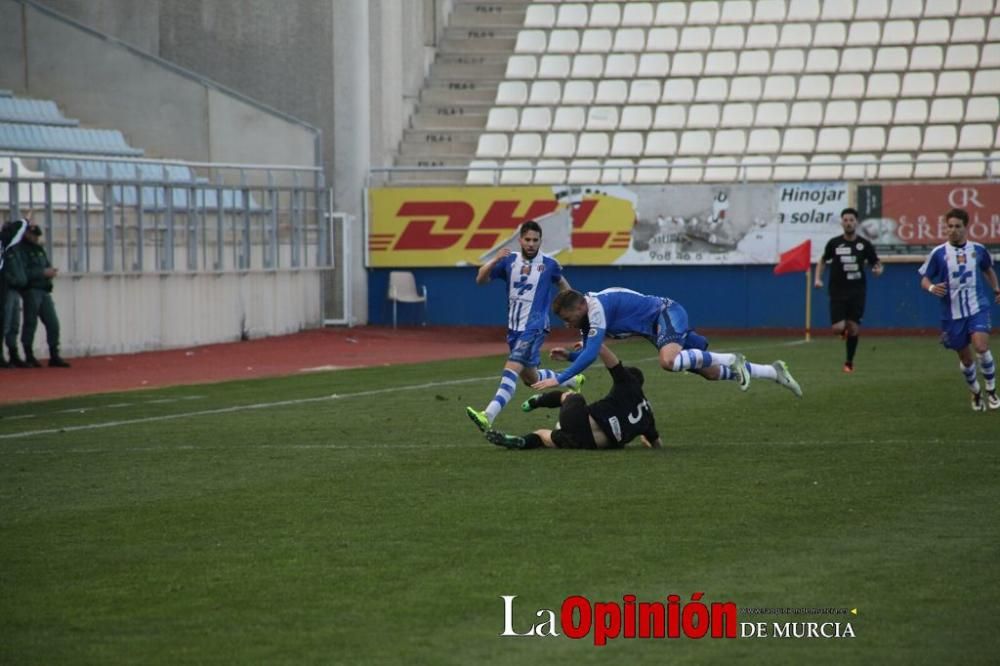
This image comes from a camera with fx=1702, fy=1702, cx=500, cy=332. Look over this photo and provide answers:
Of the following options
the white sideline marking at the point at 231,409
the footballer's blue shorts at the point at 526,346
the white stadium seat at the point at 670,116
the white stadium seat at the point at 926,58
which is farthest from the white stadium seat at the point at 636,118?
the footballer's blue shorts at the point at 526,346

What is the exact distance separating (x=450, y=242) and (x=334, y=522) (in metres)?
24.0

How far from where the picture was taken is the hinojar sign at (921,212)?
31.7 metres

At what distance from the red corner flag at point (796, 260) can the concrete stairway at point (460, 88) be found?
8513mm

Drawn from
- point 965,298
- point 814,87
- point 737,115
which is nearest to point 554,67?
point 737,115

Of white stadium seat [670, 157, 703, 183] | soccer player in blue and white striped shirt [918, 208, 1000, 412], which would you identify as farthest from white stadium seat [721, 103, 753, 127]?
soccer player in blue and white striped shirt [918, 208, 1000, 412]

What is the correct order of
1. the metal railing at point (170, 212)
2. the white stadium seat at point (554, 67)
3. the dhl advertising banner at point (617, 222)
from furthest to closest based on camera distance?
1. the white stadium seat at point (554, 67)
2. the dhl advertising banner at point (617, 222)
3. the metal railing at point (170, 212)

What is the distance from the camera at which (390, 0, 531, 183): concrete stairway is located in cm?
3759

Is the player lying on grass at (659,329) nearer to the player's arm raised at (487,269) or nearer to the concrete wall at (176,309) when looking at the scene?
the player's arm raised at (487,269)

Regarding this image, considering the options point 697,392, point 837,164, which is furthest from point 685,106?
point 697,392

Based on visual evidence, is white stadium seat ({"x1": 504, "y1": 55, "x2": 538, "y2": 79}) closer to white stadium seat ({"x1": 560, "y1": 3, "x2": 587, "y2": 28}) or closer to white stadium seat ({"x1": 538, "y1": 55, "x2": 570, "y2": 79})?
white stadium seat ({"x1": 538, "y1": 55, "x2": 570, "y2": 79})

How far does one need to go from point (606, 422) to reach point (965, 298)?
5.20m

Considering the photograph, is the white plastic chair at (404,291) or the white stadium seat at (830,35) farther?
the white stadium seat at (830,35)

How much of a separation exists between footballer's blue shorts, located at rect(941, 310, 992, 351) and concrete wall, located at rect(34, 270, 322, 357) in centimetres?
1500

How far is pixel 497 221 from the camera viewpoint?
1330 inches
